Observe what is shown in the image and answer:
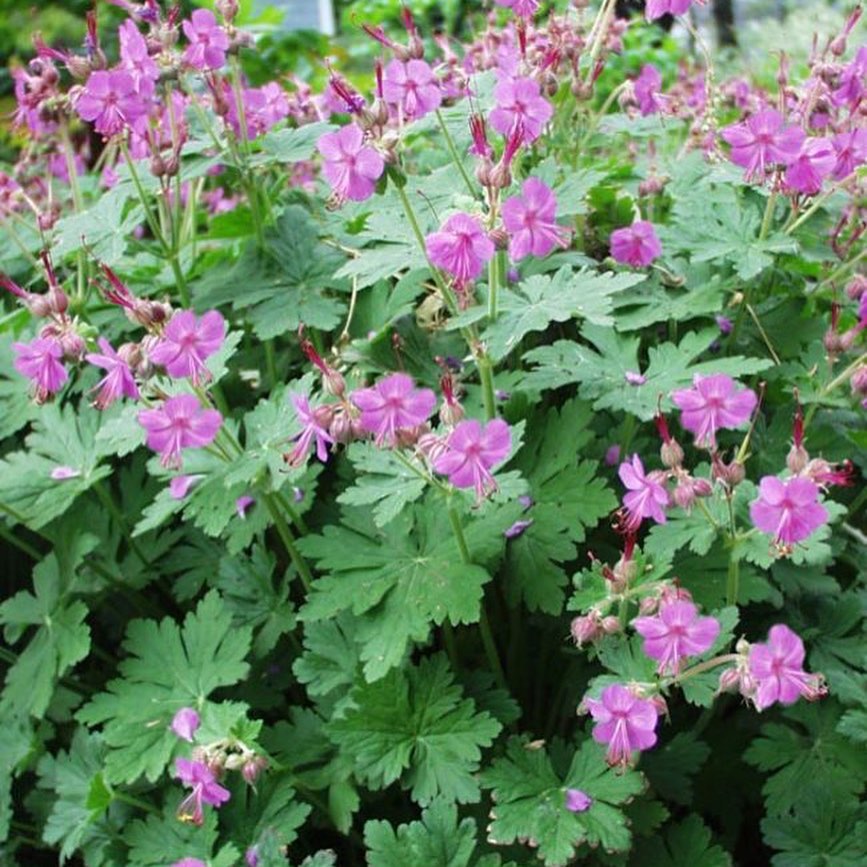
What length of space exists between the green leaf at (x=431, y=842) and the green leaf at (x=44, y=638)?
0.56m

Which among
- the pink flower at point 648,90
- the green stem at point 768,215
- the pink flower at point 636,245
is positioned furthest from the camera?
the pink flower at point 648,90

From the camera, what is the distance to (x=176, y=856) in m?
1.49

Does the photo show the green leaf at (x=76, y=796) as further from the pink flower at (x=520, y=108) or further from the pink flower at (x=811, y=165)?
the pink flower at (x=811, y=165)

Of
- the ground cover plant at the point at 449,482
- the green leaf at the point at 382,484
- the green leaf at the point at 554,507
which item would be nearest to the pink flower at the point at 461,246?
the ground cover plant at the point at 449,482

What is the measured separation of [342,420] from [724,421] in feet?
1.41

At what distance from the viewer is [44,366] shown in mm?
1377

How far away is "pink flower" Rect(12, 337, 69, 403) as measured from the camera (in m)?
1.37

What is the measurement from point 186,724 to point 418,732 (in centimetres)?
30

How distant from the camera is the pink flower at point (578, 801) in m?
1.33

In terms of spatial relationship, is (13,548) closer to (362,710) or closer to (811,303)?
(362,710)

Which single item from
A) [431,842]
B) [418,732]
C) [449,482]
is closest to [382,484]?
[449,482]

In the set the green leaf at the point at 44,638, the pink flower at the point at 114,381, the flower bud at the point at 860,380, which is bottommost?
the green leaf at the point at 44,638

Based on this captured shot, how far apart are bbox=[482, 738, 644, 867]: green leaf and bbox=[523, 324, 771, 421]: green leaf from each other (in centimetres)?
45

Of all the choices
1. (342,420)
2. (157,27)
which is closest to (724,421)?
(342,420)
